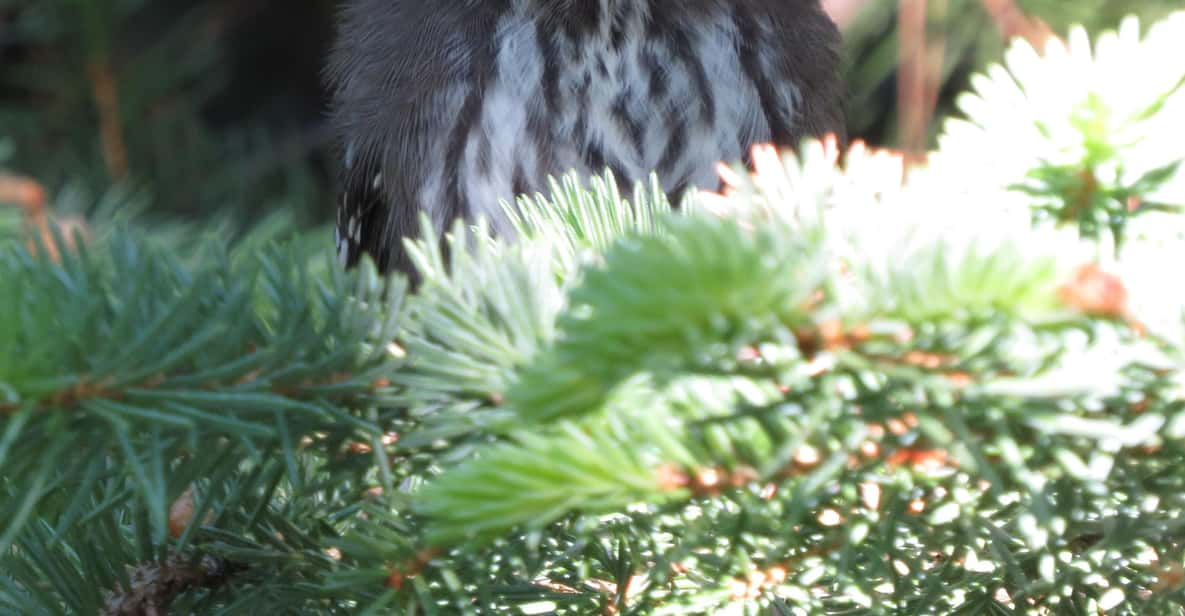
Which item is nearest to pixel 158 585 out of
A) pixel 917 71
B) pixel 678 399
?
pixel 678 399

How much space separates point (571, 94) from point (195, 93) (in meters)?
1.09

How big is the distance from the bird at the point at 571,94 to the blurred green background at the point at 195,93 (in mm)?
522

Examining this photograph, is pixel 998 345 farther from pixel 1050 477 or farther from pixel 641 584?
pixel 641 584

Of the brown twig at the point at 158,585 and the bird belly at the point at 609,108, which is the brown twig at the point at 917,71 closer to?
the bird belly at the point at 609,108

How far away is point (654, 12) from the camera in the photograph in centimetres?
158

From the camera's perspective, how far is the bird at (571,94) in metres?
1.56

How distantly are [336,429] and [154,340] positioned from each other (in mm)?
110

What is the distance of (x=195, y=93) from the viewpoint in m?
2.43

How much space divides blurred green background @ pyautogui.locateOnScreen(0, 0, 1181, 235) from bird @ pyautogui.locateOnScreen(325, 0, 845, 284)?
0.52 metres

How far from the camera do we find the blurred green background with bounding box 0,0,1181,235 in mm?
2156

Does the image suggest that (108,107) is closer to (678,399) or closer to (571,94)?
(571,94)

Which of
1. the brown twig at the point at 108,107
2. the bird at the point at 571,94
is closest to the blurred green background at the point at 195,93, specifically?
the brown twig at the point at 108,107

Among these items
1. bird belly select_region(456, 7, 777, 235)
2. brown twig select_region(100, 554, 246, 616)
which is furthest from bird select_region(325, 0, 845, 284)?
brown twig select_region(100, 554, 246, 616)

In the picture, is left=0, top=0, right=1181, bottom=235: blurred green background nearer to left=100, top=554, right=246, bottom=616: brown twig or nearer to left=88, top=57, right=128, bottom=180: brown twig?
left=88, top=57, right=128, bottom=180: brown twig
